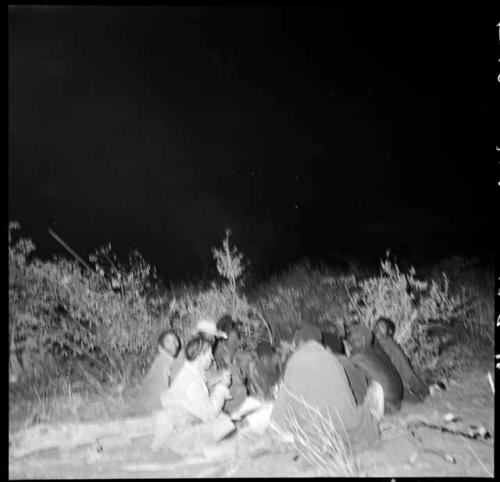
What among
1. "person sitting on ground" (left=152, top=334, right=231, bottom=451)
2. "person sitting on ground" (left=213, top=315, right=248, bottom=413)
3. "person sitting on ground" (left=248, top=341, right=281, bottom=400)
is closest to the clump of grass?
"person sitting on ground" (left=248, top=341, right=281, bottom=400)

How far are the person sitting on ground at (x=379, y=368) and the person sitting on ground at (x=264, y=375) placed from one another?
547 mm

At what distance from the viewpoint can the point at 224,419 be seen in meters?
3.67

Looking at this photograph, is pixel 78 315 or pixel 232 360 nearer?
pixel 232 360

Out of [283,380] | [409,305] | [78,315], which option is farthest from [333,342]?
[78,315]

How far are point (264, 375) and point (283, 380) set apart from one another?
178 millimetres

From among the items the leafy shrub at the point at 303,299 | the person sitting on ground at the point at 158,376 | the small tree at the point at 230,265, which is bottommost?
the person sitting on ground at the point at 158,376

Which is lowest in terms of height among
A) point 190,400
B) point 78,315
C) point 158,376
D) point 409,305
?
point 190,400

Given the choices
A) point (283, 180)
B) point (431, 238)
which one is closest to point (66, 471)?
point (283, 180)

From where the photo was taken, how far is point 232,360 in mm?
3816

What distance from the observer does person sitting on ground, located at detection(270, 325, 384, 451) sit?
351 cm

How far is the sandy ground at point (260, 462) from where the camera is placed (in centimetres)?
360

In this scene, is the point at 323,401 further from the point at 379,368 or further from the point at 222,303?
the point at 222,303

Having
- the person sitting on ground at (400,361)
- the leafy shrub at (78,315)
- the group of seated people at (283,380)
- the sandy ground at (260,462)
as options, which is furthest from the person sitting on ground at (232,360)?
the person sitting on ground at (400,361)

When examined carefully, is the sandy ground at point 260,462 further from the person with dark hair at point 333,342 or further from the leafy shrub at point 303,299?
the leafy shrub at point 303,299
